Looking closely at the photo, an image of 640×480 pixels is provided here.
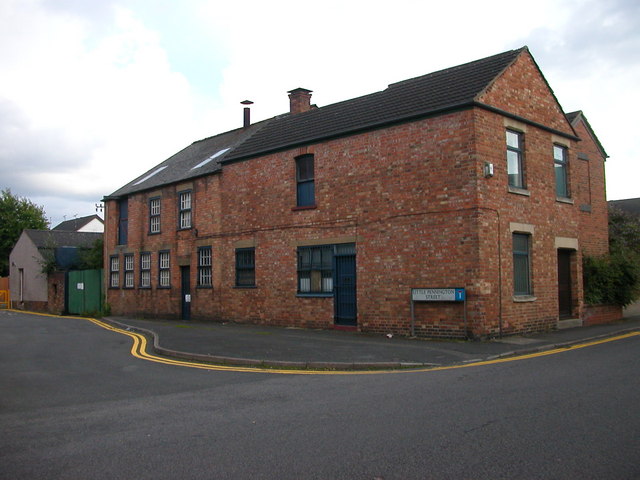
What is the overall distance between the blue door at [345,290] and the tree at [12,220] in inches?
1788

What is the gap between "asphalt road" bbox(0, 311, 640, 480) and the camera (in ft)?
17.4

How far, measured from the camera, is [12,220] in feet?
182

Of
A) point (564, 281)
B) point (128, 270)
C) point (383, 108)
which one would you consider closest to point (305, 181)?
point (383, 108)

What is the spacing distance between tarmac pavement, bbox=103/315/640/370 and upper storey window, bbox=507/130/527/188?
4288 millimetres

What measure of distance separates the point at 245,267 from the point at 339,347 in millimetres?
8393

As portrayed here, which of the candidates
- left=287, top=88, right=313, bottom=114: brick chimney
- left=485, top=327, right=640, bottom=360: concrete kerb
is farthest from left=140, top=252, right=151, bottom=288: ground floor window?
left=485, top=327, right=640, bottom=360: concrete kerb

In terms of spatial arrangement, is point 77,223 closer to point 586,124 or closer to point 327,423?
point 586,124

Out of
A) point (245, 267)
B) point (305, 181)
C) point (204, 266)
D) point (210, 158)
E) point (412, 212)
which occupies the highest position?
point (210, 158)

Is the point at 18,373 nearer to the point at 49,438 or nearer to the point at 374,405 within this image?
the point at 49,438

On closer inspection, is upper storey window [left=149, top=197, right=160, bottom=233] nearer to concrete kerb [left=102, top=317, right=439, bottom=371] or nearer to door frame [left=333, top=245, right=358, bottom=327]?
door frame [left=333, top=245, right=358, bottom=327]

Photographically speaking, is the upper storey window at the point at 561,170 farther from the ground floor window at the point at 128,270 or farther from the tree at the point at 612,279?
the ground floor window at the point at 128,270

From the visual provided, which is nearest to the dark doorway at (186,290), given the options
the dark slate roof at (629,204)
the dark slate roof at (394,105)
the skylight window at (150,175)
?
the dark slate roof at (394,105)

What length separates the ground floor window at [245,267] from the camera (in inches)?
842

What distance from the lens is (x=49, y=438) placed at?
6.52 meters
